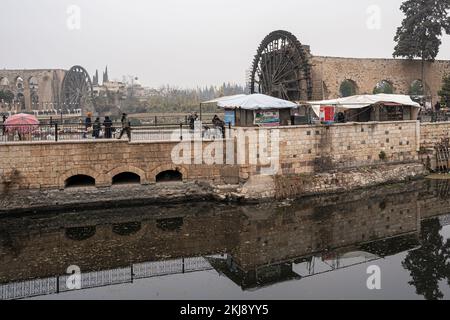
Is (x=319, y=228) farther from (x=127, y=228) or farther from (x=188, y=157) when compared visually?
(x=127, y=228)

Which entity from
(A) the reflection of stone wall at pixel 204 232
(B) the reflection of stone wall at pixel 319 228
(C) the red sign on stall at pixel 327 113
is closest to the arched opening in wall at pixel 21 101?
(C) the red sign on stall at pixel 327 113

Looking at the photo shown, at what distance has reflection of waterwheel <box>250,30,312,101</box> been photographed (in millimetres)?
23922

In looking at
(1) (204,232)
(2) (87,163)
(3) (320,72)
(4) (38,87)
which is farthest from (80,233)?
(4) (38,87)

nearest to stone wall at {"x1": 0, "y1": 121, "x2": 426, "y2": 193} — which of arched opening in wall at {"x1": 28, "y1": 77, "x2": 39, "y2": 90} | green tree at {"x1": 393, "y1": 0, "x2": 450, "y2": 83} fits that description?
green tree at {"x1": 393, "y1": 0, "x2": 450, "y2": 83}

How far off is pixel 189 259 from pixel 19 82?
2124 inches

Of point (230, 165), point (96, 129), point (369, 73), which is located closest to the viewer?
point (96, 129)

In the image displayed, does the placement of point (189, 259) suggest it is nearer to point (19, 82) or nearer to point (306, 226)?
point (306, 226)

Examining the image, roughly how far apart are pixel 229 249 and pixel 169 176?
16.8 feet

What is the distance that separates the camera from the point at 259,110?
52.7ft

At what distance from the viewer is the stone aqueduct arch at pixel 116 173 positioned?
45.6 feet

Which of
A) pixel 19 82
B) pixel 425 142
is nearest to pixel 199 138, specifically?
pixel 425 142

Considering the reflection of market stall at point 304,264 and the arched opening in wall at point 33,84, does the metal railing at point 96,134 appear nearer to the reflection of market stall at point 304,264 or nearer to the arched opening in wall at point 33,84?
the reflection of market stall at point 304,264

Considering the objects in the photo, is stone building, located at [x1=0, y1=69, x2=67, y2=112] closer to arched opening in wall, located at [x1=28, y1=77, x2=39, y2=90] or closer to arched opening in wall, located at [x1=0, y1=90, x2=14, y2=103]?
arched opening in wall, located at [x1=28, y1=77, x2=39, y2=90]

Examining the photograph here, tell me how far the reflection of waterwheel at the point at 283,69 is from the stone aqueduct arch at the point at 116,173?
11483 mm
